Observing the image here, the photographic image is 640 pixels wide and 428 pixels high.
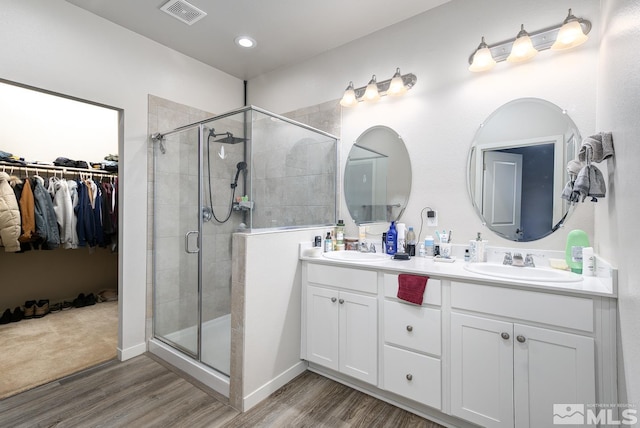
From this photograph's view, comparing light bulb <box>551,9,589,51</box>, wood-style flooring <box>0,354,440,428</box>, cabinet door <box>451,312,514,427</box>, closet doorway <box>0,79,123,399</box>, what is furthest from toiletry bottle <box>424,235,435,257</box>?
closet doorway <box>0,79,123,399</box>

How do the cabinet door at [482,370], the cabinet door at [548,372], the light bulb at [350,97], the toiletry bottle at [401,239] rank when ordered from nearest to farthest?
1. the cabinet door at [548,372]
2. the cabinet door at [482,370]
3. the toiletry bottle at [401,239]
4. the light bulb at [350,97]

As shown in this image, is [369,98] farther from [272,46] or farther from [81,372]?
[81,372]

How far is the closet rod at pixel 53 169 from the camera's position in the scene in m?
2.94

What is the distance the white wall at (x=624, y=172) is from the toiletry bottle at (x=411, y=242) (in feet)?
3.38

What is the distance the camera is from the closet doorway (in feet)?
8.64

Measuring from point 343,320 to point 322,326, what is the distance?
19cm

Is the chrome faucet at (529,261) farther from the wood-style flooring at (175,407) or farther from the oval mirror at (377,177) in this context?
the wood-style flooring at (175,407)

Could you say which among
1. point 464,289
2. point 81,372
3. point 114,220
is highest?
point 114,220

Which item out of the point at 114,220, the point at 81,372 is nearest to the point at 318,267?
the point at 81,372

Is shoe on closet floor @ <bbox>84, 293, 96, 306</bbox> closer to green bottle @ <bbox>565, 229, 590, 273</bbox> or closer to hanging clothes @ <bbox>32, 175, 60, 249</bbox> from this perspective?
hanging clothes @ <bbox>32, 175, 60, 249</bbox>

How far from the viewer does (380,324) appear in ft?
6.02

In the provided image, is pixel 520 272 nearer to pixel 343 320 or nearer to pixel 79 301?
pixel 343 320

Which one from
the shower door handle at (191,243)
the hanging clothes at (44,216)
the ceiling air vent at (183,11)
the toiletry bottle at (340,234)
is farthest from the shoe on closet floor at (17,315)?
the toiletry bottle at (340,234)

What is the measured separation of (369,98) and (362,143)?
375mm
